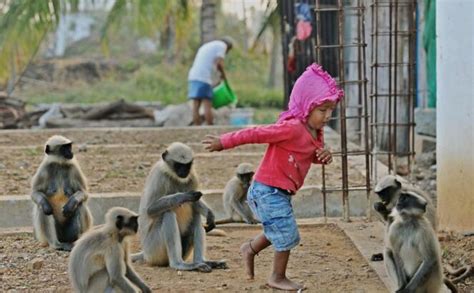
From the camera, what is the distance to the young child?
600 centimetres

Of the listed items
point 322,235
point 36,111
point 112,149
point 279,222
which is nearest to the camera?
point 279,222

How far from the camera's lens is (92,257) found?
5.70 metres

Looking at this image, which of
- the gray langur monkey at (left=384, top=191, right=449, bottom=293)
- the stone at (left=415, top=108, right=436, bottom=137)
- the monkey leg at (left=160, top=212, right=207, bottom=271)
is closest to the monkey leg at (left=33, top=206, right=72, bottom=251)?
the monkey leg at (left=160, top=212, right=207, bottom=271)

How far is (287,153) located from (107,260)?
4.07ft

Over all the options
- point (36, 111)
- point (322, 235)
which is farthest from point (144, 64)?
point (322, 235)

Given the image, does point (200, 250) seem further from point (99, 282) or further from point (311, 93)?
point (311, 93)

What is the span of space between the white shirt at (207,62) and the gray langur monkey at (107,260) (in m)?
10.9

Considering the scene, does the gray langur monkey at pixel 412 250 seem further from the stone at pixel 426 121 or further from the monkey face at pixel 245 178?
the stone at pixel 426 121

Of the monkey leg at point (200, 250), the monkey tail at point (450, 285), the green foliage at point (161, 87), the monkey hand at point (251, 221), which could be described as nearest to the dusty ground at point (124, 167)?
the monkey hand at point (251, 221)

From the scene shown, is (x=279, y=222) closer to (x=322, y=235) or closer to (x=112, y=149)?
(x=322, y=235)

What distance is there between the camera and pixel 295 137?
19.8 ft

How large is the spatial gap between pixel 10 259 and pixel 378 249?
260cm

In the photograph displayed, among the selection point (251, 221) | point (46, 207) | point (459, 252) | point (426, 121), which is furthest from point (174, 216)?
point (426, 121)

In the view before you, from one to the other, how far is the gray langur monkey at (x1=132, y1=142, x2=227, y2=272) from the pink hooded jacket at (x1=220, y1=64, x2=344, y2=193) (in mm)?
888
